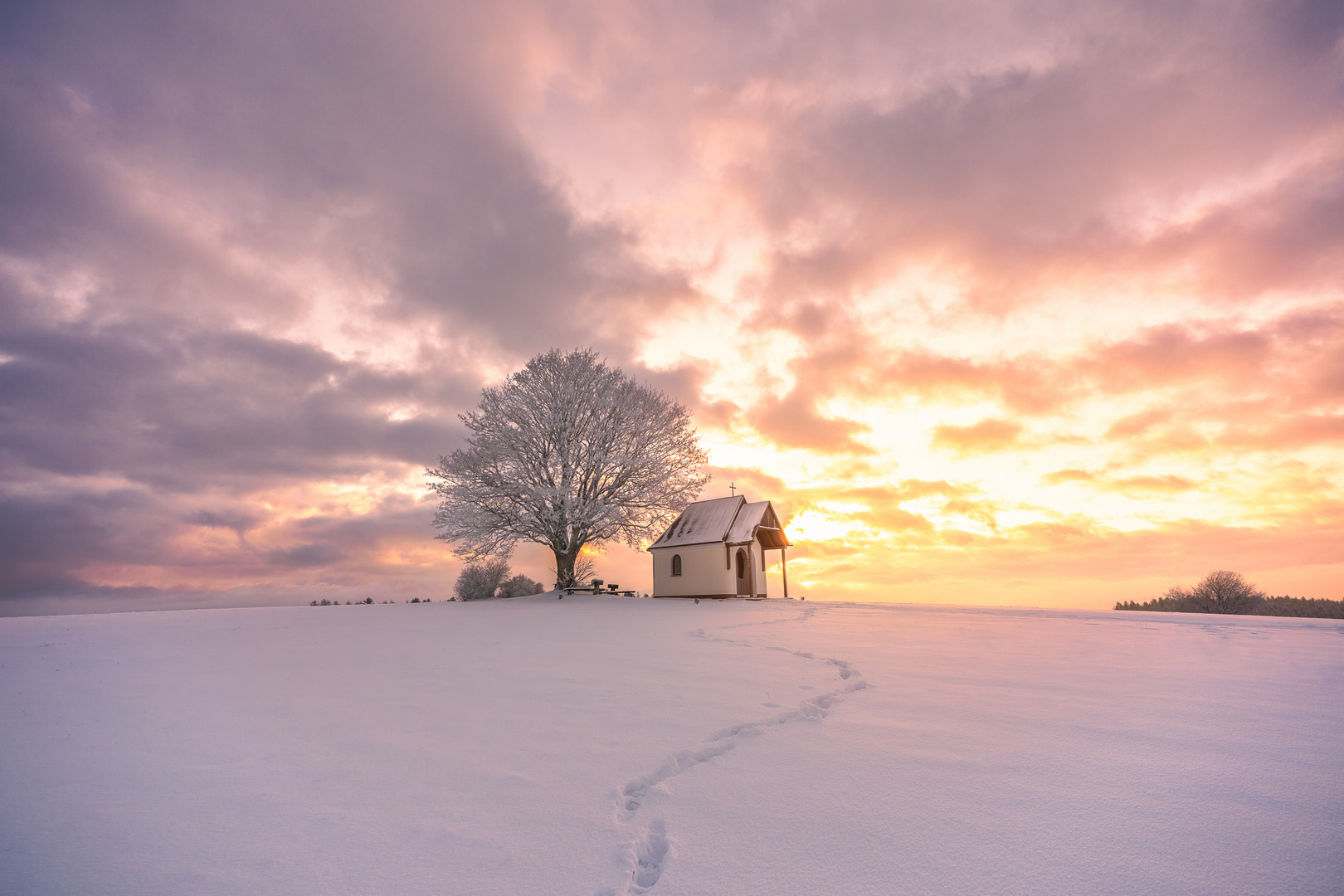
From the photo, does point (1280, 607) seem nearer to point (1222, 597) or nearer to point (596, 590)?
point (1222, 597)

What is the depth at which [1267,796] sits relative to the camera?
312 centimetres

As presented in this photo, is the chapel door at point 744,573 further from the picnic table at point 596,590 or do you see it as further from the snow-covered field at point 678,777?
the snow-covered field at point 678,777

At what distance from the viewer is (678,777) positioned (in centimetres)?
357

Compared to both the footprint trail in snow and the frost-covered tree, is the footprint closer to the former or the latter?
the footprint trail in snow

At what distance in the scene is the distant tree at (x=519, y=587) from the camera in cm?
2998

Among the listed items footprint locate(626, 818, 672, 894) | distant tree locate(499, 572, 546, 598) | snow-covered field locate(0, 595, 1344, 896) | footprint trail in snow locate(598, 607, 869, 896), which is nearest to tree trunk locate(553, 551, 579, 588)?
distant tree locate(499, 572, 546, 598)

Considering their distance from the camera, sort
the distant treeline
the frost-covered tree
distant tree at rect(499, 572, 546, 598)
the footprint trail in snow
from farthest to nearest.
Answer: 1. distant tree at rect(499, 572, 546, 598)
2. the frost-covered tree
3. the distant treeline
4. the footprint trail in snow

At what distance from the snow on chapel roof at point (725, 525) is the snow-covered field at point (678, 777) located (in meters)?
18.7

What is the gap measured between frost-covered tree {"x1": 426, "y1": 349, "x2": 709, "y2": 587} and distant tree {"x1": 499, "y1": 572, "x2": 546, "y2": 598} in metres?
5.78

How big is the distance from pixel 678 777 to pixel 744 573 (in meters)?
25.0

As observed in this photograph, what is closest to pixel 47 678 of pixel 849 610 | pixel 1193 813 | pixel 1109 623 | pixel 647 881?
pixel 647 881

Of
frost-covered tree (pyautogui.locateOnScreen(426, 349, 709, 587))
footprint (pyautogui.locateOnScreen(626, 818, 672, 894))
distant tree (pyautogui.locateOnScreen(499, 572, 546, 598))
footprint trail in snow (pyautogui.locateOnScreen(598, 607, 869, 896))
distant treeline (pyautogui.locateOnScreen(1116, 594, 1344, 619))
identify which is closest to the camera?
footprint (pyautogui.locateOnScreen(626, 818, 672, 894))

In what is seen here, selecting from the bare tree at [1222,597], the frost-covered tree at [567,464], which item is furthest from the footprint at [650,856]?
the bare tree at [1222,597]

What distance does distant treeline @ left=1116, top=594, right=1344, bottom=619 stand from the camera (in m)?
18.3
